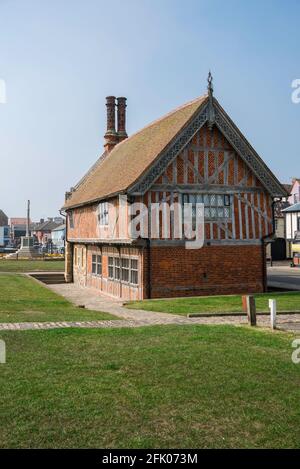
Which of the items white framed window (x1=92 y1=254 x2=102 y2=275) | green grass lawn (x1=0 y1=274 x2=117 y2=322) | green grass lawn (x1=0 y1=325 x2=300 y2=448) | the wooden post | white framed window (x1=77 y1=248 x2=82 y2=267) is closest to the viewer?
green grass lawn (x1=0 y1=325 x2=300 y2=448)

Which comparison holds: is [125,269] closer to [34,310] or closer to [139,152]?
[139,152]

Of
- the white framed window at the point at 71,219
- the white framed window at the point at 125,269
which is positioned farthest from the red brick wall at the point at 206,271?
the white framed window at the point at 71,219

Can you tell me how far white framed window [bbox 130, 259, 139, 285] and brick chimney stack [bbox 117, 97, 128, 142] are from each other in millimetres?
15609

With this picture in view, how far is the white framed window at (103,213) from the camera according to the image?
22.1 meters

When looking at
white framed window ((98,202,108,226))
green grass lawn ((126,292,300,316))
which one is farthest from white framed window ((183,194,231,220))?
white framed window ((98,202,108,226))

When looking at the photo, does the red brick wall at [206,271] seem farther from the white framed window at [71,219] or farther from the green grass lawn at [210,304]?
the white framed window at [71,219]

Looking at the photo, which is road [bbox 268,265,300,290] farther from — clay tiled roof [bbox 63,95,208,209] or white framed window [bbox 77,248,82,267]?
white framed window [bbox 77,248,82,267]

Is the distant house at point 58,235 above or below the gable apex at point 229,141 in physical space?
below

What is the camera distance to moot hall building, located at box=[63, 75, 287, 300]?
18.7 meters

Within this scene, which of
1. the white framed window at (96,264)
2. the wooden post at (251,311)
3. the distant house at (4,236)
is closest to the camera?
the wooden post at (251,311)

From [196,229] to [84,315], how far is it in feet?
24.5

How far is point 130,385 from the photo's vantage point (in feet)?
22.1

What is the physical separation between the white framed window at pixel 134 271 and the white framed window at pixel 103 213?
3185mm

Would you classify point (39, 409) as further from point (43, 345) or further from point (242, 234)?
point (242, 234)
